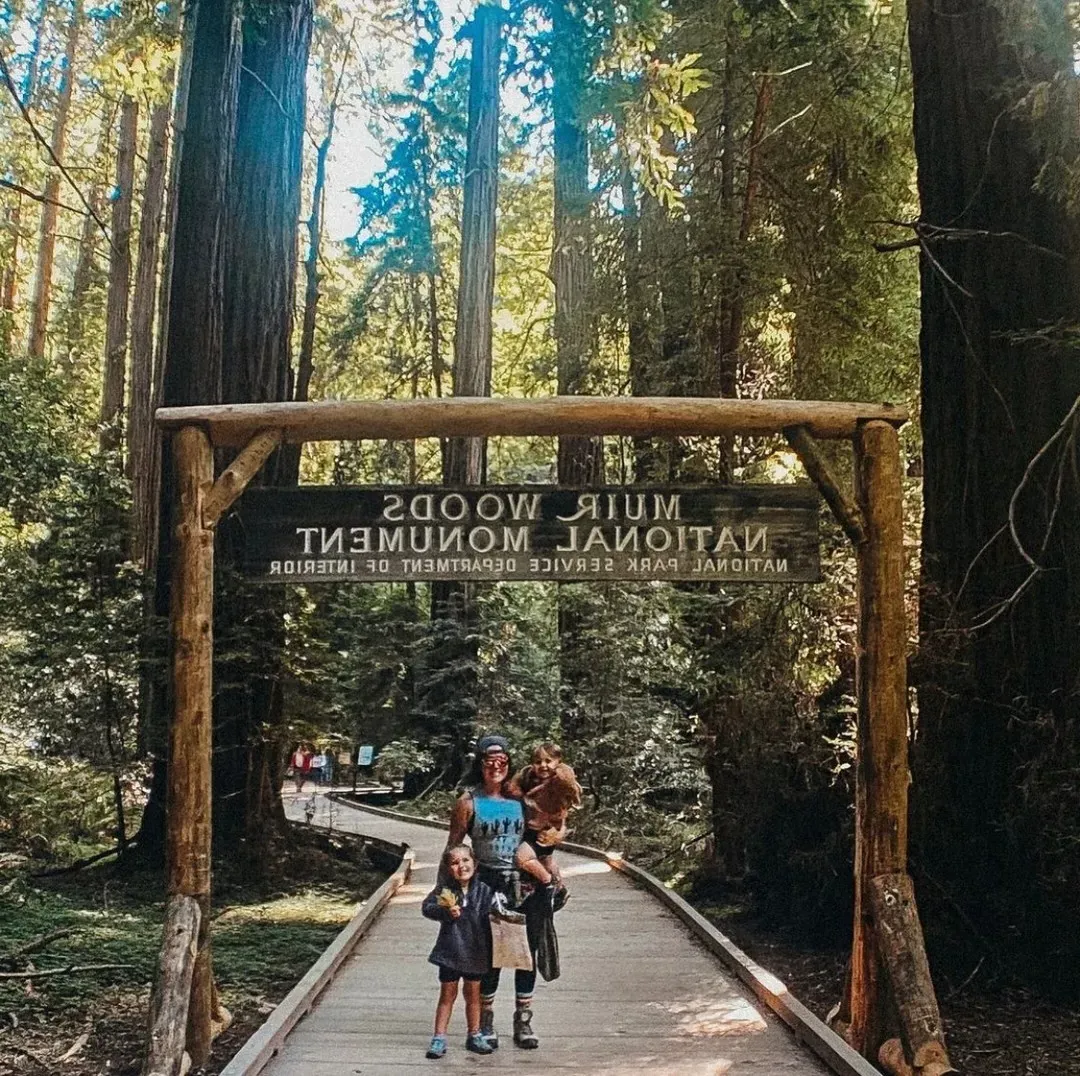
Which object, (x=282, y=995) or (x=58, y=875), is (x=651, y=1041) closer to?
(x=282, y=995)

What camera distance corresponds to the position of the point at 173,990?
4.80 metres

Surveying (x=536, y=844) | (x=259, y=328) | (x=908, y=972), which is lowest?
(x=908, y=972)

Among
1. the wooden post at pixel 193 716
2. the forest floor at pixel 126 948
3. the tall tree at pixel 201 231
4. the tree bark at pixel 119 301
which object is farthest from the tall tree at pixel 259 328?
the tree bark at pixel 119 301

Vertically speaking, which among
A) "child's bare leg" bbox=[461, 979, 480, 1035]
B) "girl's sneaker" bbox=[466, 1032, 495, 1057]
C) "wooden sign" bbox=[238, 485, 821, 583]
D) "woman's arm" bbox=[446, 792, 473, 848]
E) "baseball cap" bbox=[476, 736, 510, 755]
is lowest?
"girl's sneaker" bbox=[466, 1032, 495, 1057]

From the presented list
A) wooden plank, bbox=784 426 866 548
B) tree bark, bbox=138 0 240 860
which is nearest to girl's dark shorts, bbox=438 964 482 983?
wooden plank, bbox=784 426 866 548

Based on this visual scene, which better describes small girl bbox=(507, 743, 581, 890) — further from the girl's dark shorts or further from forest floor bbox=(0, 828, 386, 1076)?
forest floor bbox=(0, 828, 386, 1076)

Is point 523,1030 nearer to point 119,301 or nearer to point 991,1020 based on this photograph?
point 991,1020

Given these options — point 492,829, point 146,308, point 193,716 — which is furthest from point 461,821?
point 146,308

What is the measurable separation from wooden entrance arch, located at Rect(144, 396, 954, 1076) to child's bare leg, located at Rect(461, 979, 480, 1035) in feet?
3.78

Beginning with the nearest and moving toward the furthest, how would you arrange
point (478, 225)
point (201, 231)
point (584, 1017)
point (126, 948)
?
point (584, 1017), point (126, 948), point (201, 231), point (478, 225)

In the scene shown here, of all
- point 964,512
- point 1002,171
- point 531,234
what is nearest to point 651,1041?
point 964,512

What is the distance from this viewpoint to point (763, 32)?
9.05 m

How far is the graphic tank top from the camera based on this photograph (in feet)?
17.2

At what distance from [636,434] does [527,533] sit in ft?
2.29
